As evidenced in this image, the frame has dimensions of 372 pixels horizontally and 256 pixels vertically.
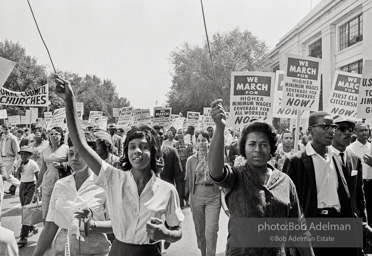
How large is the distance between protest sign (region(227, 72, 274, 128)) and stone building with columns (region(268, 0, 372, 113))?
19.5 metres

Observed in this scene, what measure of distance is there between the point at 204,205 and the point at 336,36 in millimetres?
30743

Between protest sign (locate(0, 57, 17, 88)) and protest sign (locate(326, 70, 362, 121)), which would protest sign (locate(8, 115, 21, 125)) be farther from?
protest sign (locate(0, 57, 17, 88))

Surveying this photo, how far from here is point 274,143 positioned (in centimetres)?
285

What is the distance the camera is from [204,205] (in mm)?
5816


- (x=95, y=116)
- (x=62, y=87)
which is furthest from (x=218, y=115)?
(x=95, y=116)

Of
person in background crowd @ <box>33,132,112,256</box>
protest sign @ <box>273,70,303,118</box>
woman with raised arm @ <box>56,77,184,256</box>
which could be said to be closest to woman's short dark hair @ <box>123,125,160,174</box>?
woman with raised arm @ <box>56,77,184,256</box>

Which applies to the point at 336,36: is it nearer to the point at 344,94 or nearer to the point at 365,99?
the point at 344,94

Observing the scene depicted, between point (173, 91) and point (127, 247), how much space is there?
4727 centimetres

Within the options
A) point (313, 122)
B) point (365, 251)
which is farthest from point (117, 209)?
point (365, 251)

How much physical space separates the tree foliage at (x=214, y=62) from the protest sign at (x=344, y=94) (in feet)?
116

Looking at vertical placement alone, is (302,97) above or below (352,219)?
above

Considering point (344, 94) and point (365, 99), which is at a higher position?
point (344, 94)

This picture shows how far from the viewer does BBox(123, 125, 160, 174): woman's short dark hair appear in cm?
A: 276

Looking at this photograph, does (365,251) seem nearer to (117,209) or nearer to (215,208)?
(215,208)
